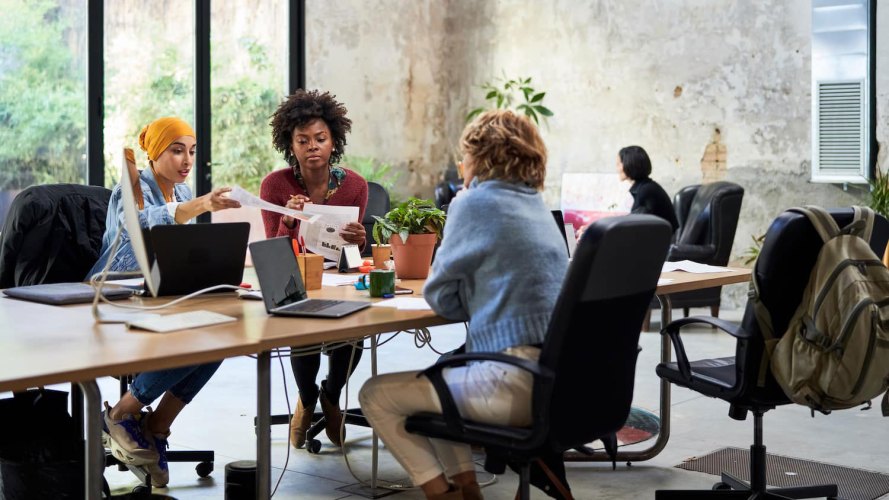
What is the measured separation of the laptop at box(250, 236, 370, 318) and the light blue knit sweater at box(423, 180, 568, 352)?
0.30m

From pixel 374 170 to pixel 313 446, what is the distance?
5.44 m

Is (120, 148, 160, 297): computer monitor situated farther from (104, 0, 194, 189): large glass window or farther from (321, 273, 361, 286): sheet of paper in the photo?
(104, 0, 194, 189): large glass window

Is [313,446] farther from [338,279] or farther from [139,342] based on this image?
[139,342]

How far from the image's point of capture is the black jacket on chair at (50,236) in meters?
3.69

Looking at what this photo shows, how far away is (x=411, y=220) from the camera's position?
3484 millimetres

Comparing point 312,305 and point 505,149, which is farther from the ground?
point 505,149

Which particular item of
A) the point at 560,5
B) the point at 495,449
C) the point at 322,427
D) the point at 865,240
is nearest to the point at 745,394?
the point at 865,240

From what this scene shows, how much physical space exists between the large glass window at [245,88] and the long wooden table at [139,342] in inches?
208

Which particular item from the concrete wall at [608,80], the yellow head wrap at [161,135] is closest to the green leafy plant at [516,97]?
the concrete wall at [608,80]

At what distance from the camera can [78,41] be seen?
285 inches

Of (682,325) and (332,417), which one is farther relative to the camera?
(332,417)

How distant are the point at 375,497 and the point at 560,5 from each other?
647 cm

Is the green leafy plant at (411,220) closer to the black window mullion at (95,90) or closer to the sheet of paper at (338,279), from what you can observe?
the sheet of paper at (338,279)

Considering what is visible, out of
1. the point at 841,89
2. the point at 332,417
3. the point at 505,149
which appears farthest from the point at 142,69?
the point at 505,149
